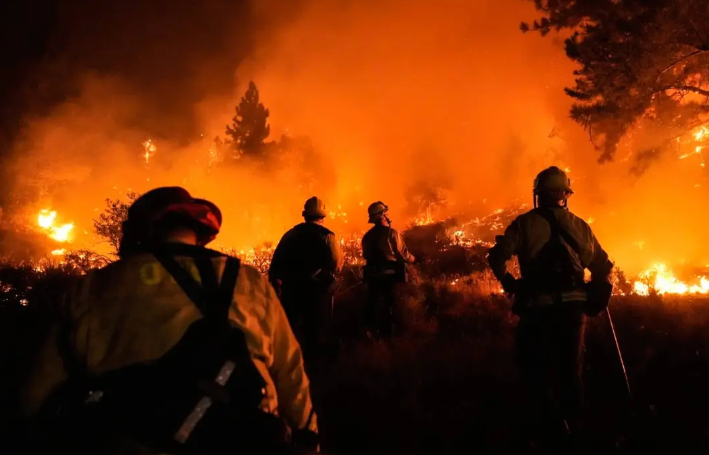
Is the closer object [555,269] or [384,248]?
[555,269]

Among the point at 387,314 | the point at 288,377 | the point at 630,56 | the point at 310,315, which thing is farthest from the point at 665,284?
the point at 288,377

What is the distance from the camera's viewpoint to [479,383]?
4.87 metres

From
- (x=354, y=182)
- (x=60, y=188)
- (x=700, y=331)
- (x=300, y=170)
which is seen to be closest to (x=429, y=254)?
(x=700, y=331)

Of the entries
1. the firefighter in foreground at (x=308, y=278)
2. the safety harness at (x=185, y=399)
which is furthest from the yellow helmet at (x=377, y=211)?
the safety harness at (x=185, y=399)

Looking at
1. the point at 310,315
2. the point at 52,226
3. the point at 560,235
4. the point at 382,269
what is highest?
the point at 52,226

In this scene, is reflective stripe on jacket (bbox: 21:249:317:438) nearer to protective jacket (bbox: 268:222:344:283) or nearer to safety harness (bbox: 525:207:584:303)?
safety harness (bbox: 525:207:584:303)

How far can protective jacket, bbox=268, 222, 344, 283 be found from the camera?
532 cm

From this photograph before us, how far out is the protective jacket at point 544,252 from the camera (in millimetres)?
3576

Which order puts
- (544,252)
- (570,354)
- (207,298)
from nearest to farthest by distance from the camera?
(207,298)
(570,354)
(544,252)

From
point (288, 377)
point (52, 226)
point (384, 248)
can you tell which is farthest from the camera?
point (52, 226)

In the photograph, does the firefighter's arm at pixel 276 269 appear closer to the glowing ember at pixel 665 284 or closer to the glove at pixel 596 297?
the glove at pixel 596 297

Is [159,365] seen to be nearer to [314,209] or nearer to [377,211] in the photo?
[314,209]

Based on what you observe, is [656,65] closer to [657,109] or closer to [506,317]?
[657,109]

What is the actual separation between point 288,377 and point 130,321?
29.3 inches
